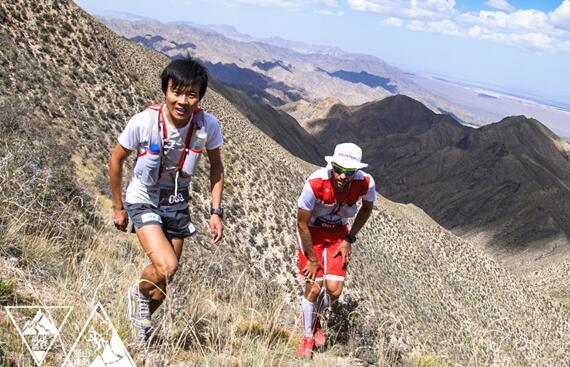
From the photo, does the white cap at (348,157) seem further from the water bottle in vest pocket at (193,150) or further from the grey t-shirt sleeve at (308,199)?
the water bottle in vest pocket at (193,150)

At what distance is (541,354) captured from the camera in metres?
35.6

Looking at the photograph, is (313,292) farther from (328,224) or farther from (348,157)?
(348,157)

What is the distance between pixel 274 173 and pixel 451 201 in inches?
4473

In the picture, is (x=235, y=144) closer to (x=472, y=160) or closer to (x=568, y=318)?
(x=568, y=318)

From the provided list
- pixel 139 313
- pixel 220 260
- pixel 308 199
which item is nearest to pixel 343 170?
pixel 308 199

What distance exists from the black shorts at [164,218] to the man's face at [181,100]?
0.85m

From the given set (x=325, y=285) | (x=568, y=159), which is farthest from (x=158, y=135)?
(x=568, y=159)

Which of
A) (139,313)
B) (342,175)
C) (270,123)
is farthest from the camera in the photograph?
(270,123)

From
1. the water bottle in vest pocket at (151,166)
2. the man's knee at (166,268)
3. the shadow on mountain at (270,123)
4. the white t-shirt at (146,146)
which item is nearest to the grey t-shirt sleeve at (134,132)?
the white t-shirt at (146,146)

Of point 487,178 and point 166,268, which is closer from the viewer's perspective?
point 166,268

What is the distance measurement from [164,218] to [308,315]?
186cm

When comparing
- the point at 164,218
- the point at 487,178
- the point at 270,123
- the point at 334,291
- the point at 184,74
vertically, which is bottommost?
the point at 487,178

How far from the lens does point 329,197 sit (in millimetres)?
5559

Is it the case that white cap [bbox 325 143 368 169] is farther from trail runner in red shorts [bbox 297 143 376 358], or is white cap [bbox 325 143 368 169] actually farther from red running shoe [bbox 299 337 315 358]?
red running shoe [bbox 299 337 315 358]
